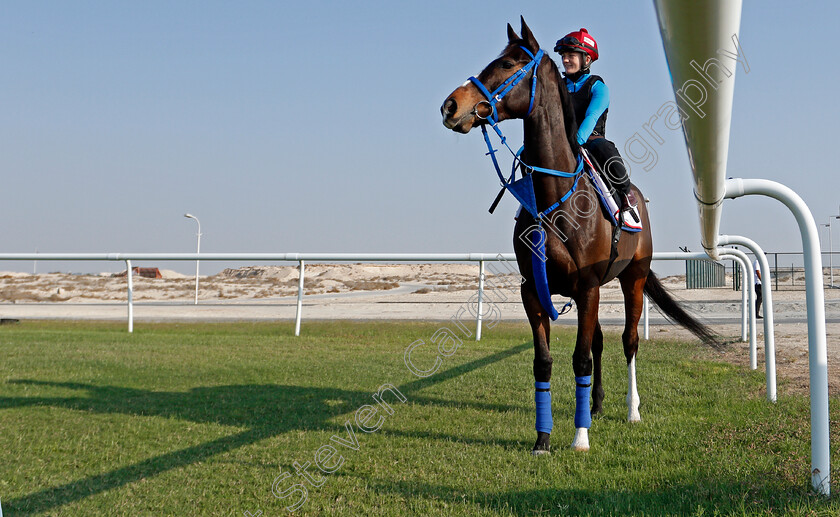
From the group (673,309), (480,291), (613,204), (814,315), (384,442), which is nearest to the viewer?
(814,315)

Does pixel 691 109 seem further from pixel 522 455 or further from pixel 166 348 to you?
pixel 166 348

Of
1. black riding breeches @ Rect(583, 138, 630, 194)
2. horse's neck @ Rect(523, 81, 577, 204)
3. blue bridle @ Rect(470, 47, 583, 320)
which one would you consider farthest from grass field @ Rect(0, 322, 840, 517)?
black riding breeches @ Rect(583, 138, 630, 194)

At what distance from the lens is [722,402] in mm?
5039

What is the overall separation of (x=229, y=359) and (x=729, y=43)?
323 inches

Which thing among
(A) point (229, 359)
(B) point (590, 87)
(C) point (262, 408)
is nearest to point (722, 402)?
(B) point (590, 87)

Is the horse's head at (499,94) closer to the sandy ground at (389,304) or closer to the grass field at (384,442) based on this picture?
the grass field at (384,442)

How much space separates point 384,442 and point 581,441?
1.24 metres

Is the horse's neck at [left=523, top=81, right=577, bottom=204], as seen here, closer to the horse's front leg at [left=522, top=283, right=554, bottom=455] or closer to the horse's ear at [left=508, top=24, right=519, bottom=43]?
the horse's ear at [left=508, top=24, right=519, bottom=43]

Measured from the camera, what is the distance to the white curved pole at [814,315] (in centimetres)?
273

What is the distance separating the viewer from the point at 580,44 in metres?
4.45

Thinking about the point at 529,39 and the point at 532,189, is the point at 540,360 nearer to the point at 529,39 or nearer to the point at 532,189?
the point at 532,189

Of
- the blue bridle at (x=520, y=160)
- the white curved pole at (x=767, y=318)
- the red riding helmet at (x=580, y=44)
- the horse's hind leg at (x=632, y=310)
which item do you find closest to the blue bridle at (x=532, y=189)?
the blue bridle at (x=520, y=160)

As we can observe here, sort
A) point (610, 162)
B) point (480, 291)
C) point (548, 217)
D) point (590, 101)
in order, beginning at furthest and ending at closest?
point (480, 291) < point (610, 162) < point (590, 101) < point (548, 217)

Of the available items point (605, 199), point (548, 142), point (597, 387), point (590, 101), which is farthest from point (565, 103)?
point (597, 387)
